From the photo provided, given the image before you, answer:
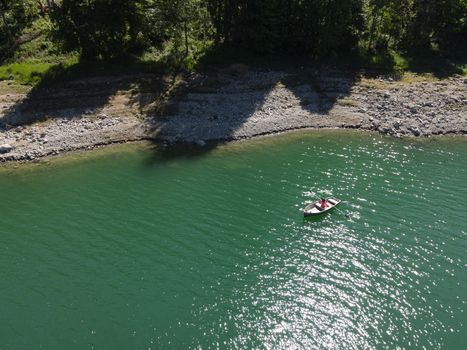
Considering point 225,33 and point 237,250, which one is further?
point 225,33

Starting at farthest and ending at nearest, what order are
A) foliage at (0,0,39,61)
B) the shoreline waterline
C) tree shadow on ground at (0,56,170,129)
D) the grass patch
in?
foliage at (0,0,39,61) < the grass patch < tree shadow on ground at (0,56,170,129) < the shoreline waterline

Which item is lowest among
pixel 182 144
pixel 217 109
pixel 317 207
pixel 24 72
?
pixel 317 207

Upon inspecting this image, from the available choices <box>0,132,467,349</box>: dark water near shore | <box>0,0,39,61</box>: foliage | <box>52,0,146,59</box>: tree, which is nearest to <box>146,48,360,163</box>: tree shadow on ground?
<box>0,132,467,349</box>: dark water near shore

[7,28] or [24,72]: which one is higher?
[7,28]

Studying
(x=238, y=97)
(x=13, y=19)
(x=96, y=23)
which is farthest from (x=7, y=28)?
(x=238, y=97)

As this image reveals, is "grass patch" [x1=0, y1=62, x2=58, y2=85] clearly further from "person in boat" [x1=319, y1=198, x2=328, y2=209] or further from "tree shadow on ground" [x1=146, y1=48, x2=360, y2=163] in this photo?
"person in boat" [x1=319, y1=198, x2=328, y2=209]

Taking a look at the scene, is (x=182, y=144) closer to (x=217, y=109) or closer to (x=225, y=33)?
(x=217, y=109)

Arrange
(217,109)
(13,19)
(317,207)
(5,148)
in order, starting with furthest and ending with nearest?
(13,19)
(217,109)
(5,148)
(317,207)

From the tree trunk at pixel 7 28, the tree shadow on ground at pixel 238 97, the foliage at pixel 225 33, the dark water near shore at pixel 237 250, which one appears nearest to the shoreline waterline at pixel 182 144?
the tree shadow on ground at pixel 238 97
